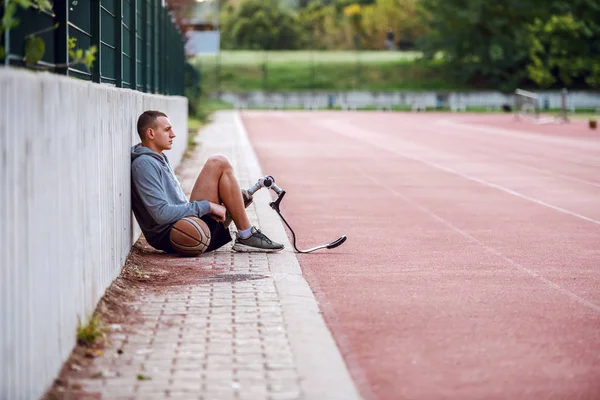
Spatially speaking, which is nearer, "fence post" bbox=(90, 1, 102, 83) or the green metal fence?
the green metal fence

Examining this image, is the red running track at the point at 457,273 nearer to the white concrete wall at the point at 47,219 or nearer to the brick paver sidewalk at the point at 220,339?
the brick paver sidewalk at the point at 220,339

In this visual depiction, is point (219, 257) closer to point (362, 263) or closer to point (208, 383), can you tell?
point (362, 263)

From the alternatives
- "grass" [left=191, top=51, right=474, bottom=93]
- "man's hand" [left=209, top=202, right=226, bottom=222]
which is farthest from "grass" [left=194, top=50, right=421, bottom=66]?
"man's hand" [left=209, top=202, right=226, bottom=222]

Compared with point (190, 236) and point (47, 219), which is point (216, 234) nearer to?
point (190, 236)

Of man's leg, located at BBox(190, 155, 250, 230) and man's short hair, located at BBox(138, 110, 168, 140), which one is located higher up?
man's short hair, located at BBox(138, 110, 168, 140)

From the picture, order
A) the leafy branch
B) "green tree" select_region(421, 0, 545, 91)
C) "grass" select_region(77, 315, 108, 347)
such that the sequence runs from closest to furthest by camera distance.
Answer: the leafy branch < "grass" select_region(77, 315, 108, 347) < "green tree" select_region(421, 0, 545, 91)

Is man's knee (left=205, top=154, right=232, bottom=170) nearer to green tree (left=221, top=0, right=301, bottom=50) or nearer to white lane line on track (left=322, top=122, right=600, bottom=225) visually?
white lane line on track (left=322, top=122, right=600, bottom=225)

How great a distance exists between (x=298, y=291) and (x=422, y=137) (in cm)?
2879

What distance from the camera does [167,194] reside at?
943 centimetres

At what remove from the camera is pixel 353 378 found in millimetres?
5797

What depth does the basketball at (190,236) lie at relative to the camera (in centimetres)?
931

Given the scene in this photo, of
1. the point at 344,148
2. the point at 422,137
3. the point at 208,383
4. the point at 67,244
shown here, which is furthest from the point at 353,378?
the point at 422,137

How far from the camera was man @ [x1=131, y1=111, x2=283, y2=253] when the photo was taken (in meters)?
9.27

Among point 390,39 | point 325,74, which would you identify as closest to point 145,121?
point 325,74
